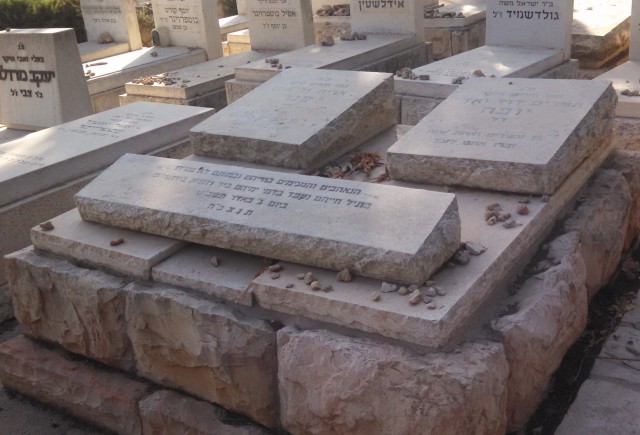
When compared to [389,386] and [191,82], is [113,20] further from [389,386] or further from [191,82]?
[389,386]

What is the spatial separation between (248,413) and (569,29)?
4597mm

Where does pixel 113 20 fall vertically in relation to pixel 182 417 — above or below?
above

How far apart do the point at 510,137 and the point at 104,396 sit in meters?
2.00

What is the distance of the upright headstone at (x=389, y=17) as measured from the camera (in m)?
7.09

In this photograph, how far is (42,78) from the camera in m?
5.76

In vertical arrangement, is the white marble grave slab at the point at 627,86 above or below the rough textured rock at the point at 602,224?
above

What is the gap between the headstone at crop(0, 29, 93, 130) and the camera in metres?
5.64

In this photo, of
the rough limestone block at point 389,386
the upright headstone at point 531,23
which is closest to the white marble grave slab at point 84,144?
the rough limestone block at point 389,386

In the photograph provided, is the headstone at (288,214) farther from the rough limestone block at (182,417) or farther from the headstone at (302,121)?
the rough limestone block at (182,417)

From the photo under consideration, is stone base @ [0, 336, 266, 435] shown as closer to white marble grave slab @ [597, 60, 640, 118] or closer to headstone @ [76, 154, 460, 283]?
headstone @ [76, 154, 460, 283]

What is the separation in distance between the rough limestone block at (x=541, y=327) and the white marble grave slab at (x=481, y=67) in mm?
2461

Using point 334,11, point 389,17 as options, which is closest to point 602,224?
point 389,17

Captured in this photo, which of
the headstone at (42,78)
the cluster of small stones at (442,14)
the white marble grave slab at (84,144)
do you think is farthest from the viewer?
the cluster of small stones at (442,14)

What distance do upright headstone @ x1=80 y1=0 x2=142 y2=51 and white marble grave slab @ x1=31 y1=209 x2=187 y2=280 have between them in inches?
238
